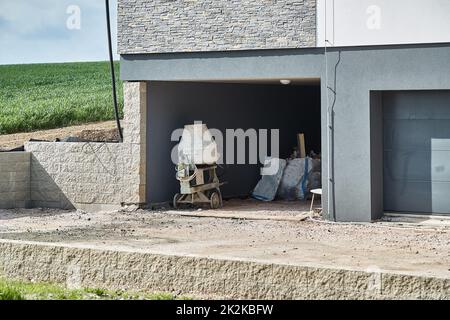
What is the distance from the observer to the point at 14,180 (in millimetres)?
22578

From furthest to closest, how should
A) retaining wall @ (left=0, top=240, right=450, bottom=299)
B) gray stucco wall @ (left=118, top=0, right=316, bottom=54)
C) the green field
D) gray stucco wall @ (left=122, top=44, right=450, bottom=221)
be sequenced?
the green field → gray stucco wall @ (left=118, top=0, right=316, bottom=54) → gray stucco wall @ (left=122, top=44, right=450, bottom=221) → retaining wall @ (left=0, top=240, right=450, bottom=299)

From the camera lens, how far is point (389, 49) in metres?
18.9

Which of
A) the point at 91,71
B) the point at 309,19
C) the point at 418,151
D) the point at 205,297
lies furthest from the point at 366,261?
the point at 91,71

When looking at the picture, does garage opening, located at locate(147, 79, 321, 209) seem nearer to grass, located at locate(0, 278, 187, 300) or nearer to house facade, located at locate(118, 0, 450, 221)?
house facade, located at locate(118, 0, 450, 221)

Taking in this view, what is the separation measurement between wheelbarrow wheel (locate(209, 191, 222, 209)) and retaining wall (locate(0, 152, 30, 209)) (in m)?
4.24

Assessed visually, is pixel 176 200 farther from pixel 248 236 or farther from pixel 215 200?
pixel 248 236

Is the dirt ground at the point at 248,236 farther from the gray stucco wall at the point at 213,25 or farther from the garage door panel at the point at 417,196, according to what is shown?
A: the gray stucco wall at the point at 213,25

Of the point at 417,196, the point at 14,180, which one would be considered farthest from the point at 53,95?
the point at 417,196

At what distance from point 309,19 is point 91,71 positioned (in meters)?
43.8

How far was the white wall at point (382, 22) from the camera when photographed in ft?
60.4

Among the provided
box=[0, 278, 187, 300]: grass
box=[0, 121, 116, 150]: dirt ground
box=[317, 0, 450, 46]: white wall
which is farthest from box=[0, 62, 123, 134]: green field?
box=[0, 278, 187, 300]: grass

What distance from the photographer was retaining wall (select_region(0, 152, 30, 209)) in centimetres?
2241

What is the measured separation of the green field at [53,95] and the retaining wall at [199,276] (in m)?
25.3
